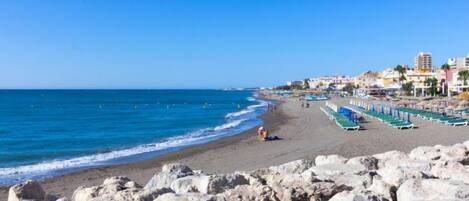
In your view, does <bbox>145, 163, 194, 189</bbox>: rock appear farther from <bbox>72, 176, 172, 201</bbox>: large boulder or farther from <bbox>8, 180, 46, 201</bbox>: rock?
<bbox>8, 180, 46, 201</bbox>: rock

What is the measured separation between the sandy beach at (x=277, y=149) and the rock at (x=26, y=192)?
22.0ft

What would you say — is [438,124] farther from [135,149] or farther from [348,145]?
[135,149]

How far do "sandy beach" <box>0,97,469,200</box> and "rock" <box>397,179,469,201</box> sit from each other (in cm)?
1071

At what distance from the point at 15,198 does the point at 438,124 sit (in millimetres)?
30281

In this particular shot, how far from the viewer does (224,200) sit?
5359 mm

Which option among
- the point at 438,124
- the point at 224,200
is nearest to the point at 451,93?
the point at 438,124

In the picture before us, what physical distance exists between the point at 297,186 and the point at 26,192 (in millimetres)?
4115

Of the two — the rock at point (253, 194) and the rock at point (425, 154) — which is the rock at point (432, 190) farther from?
the rock at point (425, 154)

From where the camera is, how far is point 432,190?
529 cm

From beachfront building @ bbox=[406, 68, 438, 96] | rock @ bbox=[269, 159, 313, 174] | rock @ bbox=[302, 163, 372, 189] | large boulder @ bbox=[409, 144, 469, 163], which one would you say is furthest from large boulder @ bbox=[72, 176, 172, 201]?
beachfront building @ bbox=[406, 68, 438, 96]

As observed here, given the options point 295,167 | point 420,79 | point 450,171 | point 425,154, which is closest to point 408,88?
point 420,79

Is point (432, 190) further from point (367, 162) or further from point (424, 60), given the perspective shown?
point (424, 60)

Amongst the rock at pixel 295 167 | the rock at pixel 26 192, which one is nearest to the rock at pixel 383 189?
the rock at pixel 295 167

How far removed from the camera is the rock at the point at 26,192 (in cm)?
674
